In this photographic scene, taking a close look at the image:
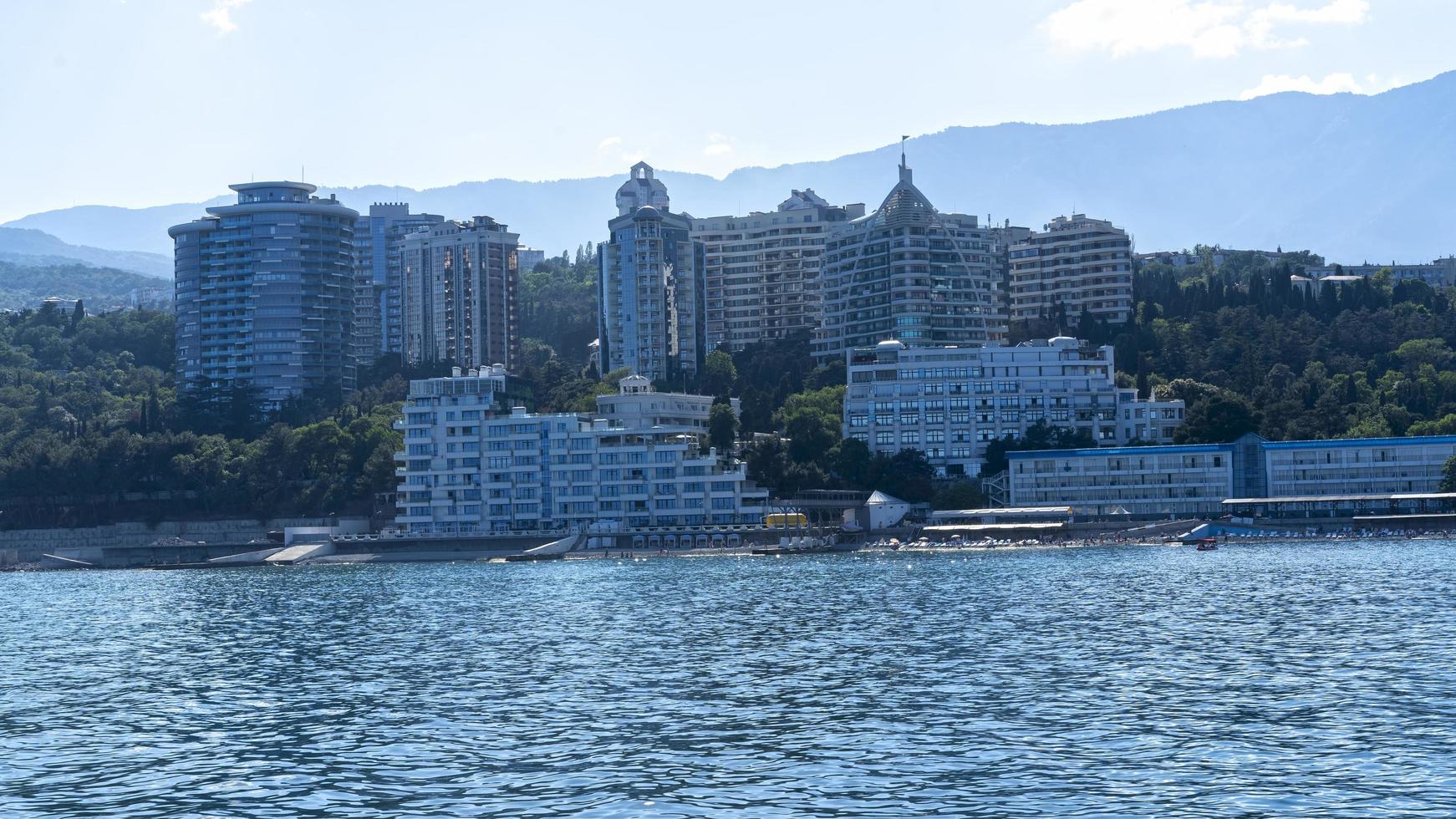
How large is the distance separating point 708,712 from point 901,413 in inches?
5337

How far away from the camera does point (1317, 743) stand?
152 ft

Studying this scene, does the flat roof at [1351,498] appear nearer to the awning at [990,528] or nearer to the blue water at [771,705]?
the awning at [990,528]

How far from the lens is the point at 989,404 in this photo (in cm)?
18838

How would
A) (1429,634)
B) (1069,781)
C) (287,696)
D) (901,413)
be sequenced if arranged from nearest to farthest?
(1069,781)
(287,696)
(1429,634)
(901,413)

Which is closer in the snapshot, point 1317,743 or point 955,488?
point 1317,743

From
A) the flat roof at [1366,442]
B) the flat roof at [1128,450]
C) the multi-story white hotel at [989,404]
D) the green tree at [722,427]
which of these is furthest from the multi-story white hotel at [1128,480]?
the green tree at [722,427]

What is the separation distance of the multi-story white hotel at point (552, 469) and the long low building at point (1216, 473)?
96.7ft

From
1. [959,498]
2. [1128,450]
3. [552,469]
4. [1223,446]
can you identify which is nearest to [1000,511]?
[959,498]

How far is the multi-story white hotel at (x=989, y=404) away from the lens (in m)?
187

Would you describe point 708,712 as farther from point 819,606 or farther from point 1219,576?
point 1219,576

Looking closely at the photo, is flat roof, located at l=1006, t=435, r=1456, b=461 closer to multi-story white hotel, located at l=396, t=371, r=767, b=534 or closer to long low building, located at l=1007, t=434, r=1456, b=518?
long low building, located at l=1007, t=434, r=1456, b=518

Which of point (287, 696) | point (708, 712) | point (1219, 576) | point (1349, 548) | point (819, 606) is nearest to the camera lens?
point (708, 712)

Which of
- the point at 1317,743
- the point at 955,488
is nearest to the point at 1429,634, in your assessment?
the point at 1317,743

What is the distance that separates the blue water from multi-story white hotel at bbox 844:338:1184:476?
79.5 meters
